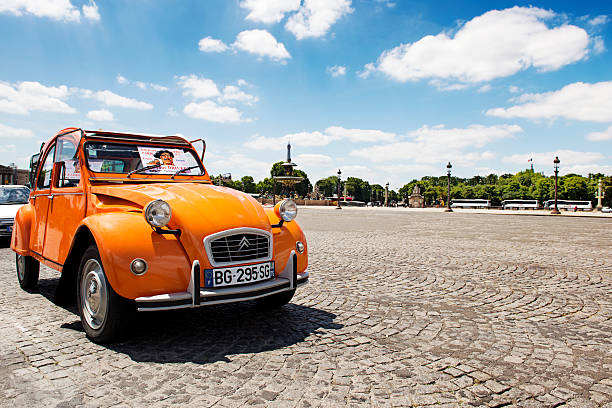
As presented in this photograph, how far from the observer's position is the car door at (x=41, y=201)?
17.9ft

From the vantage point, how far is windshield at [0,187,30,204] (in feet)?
39.5

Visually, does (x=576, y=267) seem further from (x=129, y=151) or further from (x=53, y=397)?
(x=53, y=397)

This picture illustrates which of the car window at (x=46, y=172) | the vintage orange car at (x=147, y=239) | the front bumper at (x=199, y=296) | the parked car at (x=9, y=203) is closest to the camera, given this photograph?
the front bumper at (x=199, y=296)

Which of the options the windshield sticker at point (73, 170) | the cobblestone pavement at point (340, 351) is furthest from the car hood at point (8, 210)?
the windshield sticker at point (73, 170)

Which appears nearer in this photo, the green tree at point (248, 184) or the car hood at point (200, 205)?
the car hood at point (200, 205)

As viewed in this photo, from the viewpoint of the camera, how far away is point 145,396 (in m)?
2.83

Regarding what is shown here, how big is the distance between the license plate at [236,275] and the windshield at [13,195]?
36.6 ft

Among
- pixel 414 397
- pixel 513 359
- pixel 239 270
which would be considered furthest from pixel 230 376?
pixel 513 359

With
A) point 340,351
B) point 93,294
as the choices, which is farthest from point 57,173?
point 340,351

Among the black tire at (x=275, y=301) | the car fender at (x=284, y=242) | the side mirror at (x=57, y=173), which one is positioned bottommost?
the black tire at (x=275, y=301)

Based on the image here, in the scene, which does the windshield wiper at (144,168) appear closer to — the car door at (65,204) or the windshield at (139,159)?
the windshield at (139,159)

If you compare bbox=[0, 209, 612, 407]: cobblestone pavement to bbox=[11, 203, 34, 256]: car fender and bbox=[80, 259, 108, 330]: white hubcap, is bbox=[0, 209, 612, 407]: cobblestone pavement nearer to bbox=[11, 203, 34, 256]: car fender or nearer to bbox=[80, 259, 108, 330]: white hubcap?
bbox=[80, 259, 108, 330]: white hubcap

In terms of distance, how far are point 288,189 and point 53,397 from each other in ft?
236

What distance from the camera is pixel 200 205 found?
13.0 feet
